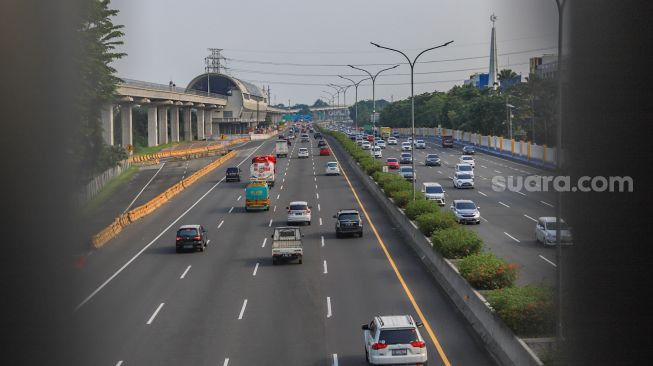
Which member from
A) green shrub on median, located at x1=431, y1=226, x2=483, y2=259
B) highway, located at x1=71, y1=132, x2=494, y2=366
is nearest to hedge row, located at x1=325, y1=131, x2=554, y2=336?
green shrub on median, located at x1=431, y1=226, x2=483, y2=259

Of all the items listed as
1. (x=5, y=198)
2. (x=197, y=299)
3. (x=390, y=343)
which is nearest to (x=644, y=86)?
(x=5, y=198)

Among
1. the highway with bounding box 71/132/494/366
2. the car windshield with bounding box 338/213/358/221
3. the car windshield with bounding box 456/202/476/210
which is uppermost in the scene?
the car windshield with bounding box 456/202/476/210

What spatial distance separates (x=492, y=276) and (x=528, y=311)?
19.1 ft

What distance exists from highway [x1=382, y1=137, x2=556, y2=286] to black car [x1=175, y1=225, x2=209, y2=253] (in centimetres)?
1544

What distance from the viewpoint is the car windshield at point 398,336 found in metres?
19.1

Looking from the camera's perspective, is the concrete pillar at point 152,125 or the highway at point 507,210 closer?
the highway at point 507,210

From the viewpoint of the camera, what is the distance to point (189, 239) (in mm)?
40250

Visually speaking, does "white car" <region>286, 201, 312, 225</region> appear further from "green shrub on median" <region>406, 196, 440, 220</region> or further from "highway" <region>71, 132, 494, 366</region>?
"green shrub on median" <region>406, 196, 440, 220</region>

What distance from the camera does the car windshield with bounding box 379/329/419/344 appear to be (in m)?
19.1

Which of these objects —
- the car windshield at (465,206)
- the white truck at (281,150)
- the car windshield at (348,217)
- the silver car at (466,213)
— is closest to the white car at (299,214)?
the car windshield at (348,217)

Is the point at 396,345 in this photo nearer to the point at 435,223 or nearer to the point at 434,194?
the point at 435,223

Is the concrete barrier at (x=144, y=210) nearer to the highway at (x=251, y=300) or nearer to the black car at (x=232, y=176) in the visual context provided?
the highway at (x=251, y=300)

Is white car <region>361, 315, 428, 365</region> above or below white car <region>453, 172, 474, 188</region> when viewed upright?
below

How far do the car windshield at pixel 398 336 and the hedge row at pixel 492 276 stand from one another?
2.67m
